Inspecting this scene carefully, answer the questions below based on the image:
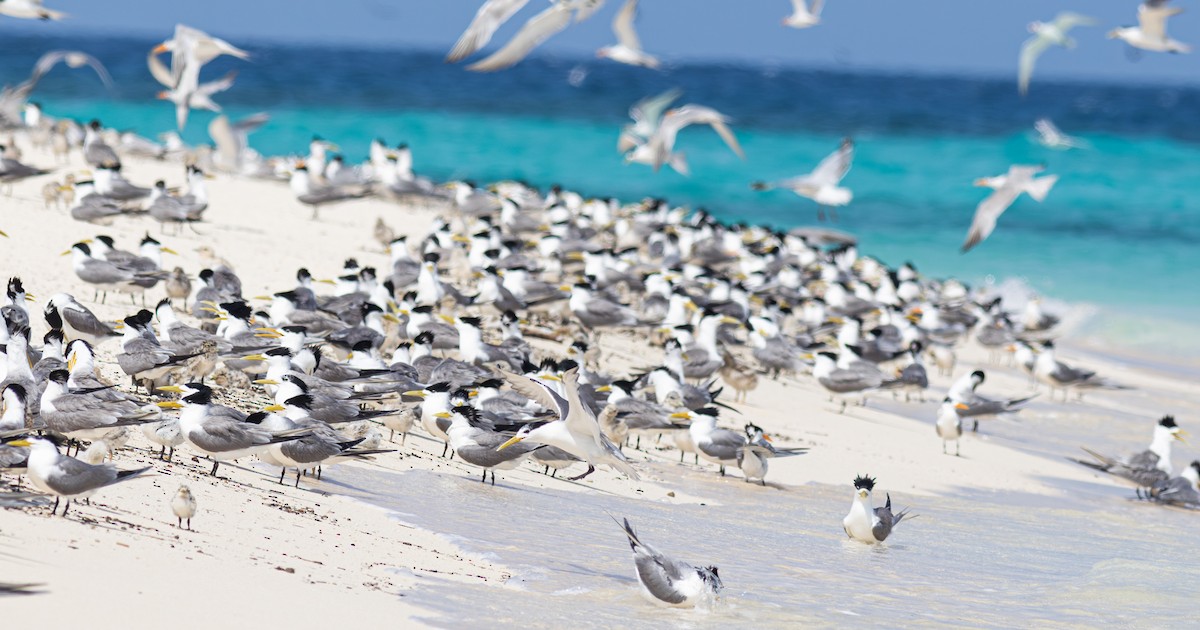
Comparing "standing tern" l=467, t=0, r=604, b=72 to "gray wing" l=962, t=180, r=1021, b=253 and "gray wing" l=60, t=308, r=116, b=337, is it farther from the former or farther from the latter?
"gray wing" l=962, t=180, r=1021, b=253

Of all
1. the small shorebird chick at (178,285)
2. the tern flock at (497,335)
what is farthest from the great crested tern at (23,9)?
the small shorebird chick at (178,285)

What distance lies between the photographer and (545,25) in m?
9.28

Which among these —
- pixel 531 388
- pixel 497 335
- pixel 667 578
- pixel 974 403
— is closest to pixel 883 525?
pixel 531 388

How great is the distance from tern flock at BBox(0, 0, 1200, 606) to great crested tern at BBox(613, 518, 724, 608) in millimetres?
11

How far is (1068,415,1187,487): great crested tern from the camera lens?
11.9m

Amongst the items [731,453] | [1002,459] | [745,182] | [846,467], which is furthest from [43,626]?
[745,182]

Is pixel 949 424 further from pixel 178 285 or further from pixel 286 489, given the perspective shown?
pixel 178 285

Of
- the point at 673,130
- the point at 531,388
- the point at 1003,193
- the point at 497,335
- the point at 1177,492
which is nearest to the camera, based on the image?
the point at 531,388

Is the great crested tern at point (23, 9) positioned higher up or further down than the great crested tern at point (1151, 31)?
further down

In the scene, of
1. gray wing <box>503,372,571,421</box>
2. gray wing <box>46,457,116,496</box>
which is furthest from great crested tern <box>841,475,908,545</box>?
Answer: gray wing <box>46,457,116,496</box>

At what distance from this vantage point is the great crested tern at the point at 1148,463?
11.9 meters

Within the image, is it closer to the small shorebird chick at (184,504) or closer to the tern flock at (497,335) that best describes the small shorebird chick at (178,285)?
the tern flock at (497,335)

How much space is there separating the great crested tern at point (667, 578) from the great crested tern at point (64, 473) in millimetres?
2307

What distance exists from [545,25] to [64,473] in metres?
4.40
